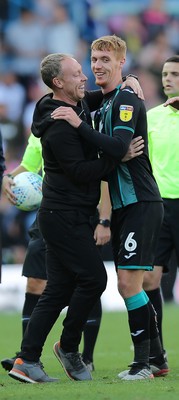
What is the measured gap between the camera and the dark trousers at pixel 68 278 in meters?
6.72

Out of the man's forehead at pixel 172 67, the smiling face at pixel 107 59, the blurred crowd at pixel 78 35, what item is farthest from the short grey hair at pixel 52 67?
the blurred crowd at pixel 78 35

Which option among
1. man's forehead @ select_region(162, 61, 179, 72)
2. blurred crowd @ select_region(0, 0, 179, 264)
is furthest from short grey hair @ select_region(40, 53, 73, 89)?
blurred crowd @ select_region(0, 0, 179, 264)

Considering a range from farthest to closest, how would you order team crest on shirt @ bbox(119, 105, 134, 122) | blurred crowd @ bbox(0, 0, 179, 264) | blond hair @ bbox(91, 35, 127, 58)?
blurred crowd @ bbox(0, 0, 179, 264)
blond hair @ bbox(91, 35, 127, 58)
team crest on shirt @ bbox(119, 105, 134, 122)

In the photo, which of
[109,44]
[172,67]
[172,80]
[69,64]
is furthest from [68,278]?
[172,67]

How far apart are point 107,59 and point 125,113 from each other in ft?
1.53

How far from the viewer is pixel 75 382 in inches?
263

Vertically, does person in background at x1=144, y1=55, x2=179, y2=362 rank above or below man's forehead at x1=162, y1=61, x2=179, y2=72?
below

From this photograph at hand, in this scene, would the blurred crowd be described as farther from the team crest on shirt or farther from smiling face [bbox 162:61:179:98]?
the team crest on shirt

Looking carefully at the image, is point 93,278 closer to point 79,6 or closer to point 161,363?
point 161,363

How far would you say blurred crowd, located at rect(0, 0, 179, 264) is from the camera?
19.0 metres

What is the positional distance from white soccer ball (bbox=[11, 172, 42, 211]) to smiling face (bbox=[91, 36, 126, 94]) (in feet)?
5.96

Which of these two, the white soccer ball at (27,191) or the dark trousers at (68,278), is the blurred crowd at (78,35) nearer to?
the white soccer ball at (27,191)

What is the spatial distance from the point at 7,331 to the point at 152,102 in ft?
26.9

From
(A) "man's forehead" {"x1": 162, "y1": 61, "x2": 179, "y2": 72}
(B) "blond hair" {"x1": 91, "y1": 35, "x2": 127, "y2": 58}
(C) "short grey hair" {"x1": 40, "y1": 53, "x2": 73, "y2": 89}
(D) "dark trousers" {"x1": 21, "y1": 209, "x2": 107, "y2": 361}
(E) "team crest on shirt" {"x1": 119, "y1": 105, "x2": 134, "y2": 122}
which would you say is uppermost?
(B) "blond hair" {"x1": 91, "y1": 35, "x2": 127, "y2": 58}
